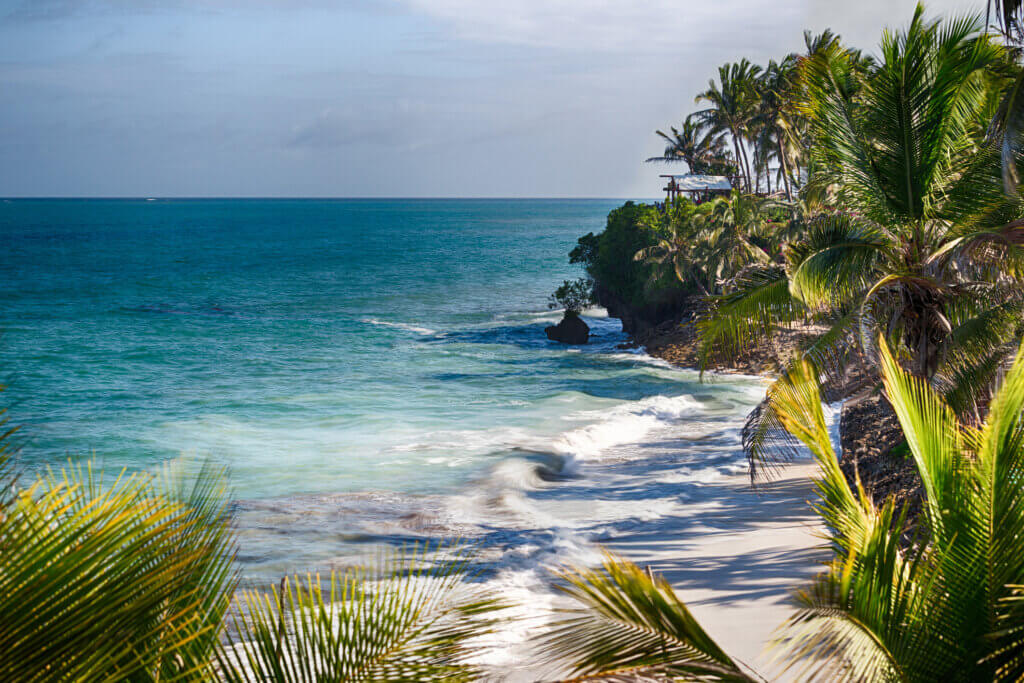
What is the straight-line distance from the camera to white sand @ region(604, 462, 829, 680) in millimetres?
10453

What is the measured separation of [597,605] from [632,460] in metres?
17.1

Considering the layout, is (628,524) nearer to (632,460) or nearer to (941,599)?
(632,460)

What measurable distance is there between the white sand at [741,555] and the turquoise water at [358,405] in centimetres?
124

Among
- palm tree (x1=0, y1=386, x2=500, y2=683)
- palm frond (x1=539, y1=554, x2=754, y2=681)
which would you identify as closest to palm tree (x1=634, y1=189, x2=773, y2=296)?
palm frond (x1=539, y1=554, x2=754, y2=681)

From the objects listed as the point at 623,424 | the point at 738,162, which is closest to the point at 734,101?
the point at 738,162

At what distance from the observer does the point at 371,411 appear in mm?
28453

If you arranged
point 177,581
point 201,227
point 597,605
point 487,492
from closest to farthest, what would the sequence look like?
point 177,581
point 597,605
point 487,492
point 201,227

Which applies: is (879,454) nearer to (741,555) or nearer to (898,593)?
(741,555)

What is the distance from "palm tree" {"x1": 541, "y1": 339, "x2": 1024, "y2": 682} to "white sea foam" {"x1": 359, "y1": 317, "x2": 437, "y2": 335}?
43855 mm

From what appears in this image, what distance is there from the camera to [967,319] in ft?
34.7

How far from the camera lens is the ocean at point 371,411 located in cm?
1655

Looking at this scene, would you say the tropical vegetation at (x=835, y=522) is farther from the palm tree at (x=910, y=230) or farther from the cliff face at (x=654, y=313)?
the cliff face at (x=654, y=313)

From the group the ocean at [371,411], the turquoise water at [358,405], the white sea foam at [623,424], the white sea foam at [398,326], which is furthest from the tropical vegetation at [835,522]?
the white sea foam at [398,326]

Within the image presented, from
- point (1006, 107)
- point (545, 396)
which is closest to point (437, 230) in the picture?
point (545, 396)
